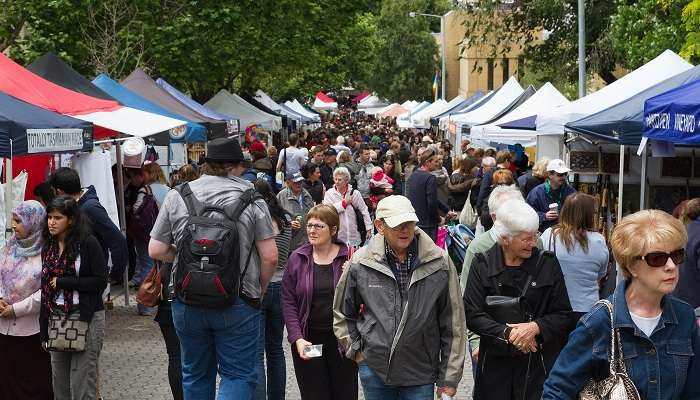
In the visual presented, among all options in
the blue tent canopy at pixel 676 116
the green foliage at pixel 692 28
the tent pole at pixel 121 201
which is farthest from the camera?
the green foliage at pixel 692 28

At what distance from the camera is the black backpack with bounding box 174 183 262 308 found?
6.05 meters

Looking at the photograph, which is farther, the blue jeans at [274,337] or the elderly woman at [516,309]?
the blue jeans at [274,337]

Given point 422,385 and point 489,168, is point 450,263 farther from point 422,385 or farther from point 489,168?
point 489,168

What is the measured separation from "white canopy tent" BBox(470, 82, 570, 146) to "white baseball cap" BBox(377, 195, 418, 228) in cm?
1559

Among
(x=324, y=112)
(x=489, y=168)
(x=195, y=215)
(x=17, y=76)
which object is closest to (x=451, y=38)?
(x=324, y=112)

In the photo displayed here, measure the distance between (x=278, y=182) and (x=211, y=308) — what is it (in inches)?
576

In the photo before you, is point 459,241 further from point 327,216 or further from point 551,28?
point 551,28

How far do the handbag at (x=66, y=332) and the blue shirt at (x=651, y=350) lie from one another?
13.3ft

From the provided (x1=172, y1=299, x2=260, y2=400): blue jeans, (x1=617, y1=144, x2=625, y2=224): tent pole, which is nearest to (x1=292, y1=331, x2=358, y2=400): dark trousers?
(x1=172, y1=299, x2=260, y2=400): blue jeans

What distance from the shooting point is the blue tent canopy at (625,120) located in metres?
11.6

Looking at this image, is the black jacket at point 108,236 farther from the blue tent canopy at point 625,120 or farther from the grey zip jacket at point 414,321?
the blue tent canopy at point 625,120

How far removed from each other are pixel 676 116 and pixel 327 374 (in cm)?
405

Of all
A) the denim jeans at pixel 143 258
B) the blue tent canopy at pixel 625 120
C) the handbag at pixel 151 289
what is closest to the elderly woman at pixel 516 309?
the handbag at pixel 151 289

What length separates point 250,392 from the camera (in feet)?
21.3
